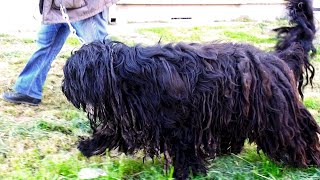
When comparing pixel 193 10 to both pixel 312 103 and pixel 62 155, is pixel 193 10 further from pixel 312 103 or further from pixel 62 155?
pixel 62 155

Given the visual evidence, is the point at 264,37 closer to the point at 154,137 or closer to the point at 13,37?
the point at 13,37

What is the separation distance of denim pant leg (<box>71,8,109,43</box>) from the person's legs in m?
0.35

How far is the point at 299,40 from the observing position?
3.39m

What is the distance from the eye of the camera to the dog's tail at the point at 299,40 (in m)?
3.34

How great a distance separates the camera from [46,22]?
12.6ft

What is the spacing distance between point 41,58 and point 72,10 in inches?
31.1

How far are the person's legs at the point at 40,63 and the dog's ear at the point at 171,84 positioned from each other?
161 cm

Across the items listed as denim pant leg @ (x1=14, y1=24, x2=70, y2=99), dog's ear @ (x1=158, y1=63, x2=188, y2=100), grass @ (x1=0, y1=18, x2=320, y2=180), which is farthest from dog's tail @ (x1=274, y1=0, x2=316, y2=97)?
denim pant leg @ (x1=14, y1=24, x2=70, y2=99)

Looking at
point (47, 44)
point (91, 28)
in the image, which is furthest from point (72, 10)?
point (47, 44)

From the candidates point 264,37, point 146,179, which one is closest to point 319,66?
point 264,37

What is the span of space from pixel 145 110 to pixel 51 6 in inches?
51.9

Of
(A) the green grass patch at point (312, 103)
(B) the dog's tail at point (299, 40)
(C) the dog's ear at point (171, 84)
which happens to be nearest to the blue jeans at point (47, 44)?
(C) the dog's ear at point (171, 84)

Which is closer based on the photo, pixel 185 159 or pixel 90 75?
pixel 90 75

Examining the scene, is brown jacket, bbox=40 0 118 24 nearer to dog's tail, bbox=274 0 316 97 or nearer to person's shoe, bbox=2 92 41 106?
person's shoe, bbox=2 92 41 106
